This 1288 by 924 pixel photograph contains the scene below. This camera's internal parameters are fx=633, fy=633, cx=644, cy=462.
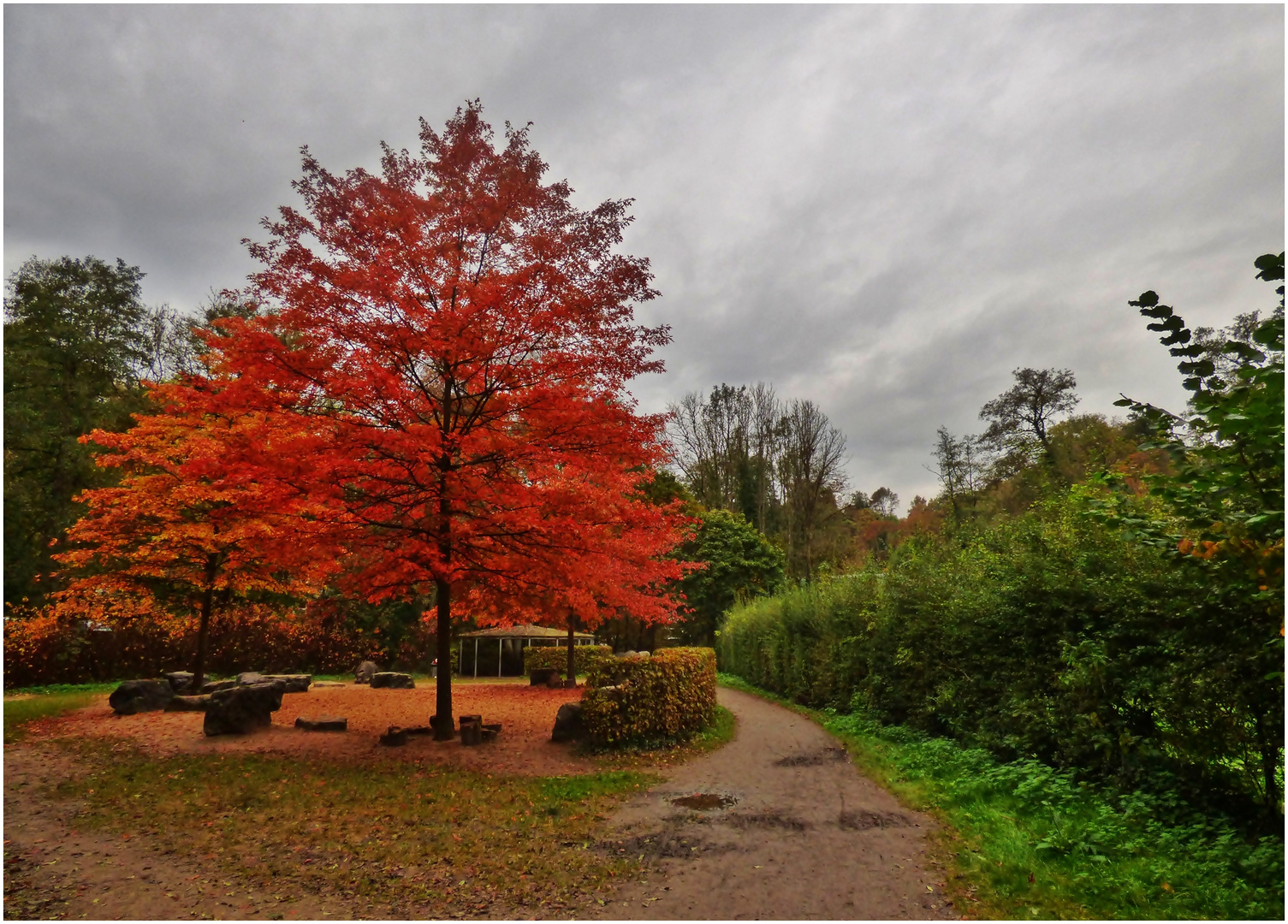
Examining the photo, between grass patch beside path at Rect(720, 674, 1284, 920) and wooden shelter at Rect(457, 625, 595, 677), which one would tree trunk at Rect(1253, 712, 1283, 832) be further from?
wooden shelter at Rect(457, 625, 595, 677)

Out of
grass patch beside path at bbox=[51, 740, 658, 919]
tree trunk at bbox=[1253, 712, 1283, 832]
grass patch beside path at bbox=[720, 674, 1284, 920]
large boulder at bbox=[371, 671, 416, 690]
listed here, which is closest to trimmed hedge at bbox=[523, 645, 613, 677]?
large boulder at bbox=[371, 671, 416, 690]

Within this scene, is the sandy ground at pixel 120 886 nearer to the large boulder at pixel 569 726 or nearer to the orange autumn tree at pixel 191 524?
the orange autumn tree at pixel 191 524

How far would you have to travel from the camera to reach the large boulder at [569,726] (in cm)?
1009

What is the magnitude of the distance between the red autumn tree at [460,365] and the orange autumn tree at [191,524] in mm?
701

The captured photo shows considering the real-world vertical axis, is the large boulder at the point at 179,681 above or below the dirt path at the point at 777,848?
above

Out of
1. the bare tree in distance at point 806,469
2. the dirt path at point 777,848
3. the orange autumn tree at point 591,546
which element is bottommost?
the dirt path at point 777,848

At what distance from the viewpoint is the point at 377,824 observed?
6.16 m

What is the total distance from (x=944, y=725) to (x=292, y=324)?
10.8 m

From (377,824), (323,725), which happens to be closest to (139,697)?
(323,725)

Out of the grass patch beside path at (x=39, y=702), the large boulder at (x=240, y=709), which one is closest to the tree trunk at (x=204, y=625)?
the grass patch beside path at (x=39, y=702)

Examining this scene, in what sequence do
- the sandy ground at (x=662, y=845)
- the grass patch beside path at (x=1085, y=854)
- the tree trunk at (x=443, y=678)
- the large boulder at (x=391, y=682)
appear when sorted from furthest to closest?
the large boulder at (x=391, y=682) → the tree trunk at (x=443, y=678) → the sandy ground at (x=662, y=845) → the grass patch beside path at (x=1085, y=854)

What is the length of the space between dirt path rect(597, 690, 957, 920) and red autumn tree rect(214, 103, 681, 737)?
3.39 m

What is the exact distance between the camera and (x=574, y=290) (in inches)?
352

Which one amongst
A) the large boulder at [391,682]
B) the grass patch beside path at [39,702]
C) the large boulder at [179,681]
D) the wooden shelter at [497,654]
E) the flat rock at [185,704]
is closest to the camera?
the grass patch beside path at [39,702]
